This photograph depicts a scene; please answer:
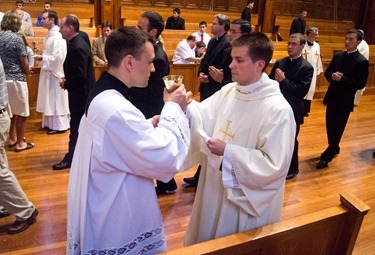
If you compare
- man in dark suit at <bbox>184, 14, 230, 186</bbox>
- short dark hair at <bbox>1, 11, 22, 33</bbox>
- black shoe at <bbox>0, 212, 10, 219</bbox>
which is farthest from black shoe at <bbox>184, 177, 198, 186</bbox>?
short dark hair at <bbox>1, 11, 22, 33</bbox>

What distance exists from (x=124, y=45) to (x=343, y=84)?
3.53 metres

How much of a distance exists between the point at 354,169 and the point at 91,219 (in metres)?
3.90

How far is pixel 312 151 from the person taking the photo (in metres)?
4.89

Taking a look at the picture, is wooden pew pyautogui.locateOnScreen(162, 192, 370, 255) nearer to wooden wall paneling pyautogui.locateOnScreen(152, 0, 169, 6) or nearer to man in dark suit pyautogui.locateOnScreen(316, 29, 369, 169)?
man in dark suit pyautogui.locateOnScreen(316, 29, 369, 169)

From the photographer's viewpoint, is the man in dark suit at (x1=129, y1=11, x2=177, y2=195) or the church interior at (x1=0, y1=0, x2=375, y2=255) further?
the man in dark suit at (x1=129, y1=11, x2=177, y2=195)

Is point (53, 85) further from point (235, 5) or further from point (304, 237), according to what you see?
point (235, 5)

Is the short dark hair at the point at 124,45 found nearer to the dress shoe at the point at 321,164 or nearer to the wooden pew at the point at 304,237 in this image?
the wooden pew at the point at 304,237

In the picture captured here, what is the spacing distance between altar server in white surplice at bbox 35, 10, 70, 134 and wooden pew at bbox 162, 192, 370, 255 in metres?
4.05

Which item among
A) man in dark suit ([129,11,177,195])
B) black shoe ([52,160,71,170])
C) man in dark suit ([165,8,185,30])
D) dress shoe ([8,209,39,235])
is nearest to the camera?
dress shoe ([8,209,39,235])

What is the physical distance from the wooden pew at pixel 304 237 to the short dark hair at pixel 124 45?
814mm

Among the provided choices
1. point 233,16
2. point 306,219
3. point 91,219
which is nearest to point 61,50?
point 91,219

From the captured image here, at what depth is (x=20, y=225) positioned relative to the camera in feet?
9.02

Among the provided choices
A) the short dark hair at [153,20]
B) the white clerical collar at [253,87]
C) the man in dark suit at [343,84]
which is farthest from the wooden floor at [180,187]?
the short dark hair at [153,20]

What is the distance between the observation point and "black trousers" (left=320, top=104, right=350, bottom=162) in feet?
14.0
